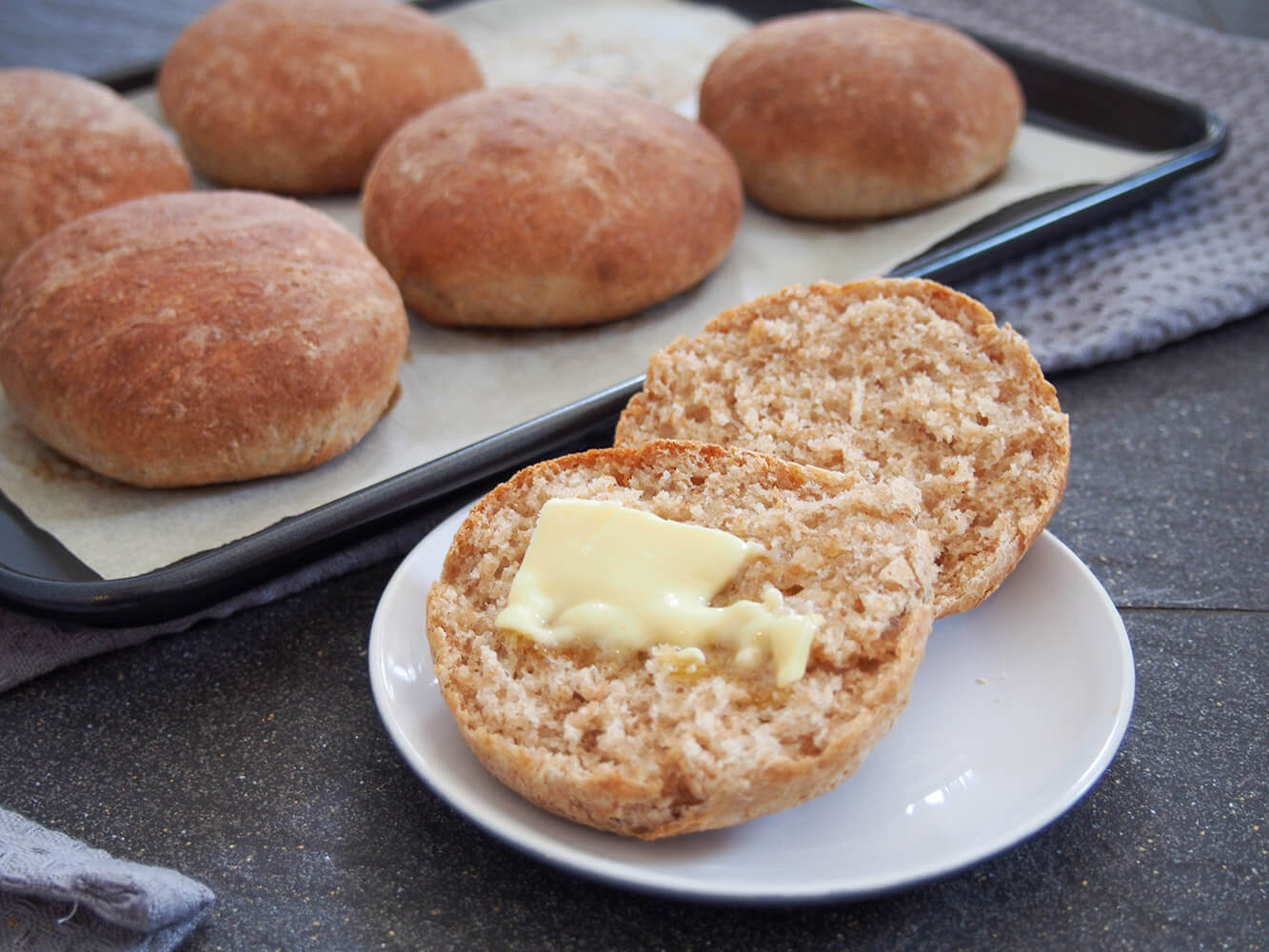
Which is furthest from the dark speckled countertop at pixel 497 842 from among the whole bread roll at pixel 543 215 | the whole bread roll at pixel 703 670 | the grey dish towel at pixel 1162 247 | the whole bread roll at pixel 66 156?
the whole bread roll at pixel 66 156

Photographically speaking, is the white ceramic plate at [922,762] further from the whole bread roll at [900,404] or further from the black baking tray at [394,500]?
the black baking tray at [394,500]

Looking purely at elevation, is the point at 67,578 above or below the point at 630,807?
below

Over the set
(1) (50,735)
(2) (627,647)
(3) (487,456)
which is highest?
(2) (627,647)

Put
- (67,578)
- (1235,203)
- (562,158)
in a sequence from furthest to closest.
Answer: (1235,203) → (562,158) → (67,578)

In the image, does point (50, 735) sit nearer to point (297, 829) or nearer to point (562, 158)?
point (297, 829)

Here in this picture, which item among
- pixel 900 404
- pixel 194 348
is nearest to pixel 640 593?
pixel 900 404

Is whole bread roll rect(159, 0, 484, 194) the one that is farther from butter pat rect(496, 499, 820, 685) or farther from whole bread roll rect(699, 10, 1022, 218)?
butter pat rect(496, 499, 820, 685)

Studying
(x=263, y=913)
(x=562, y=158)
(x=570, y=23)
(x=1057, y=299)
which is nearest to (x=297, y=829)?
(x=263, y=913)
